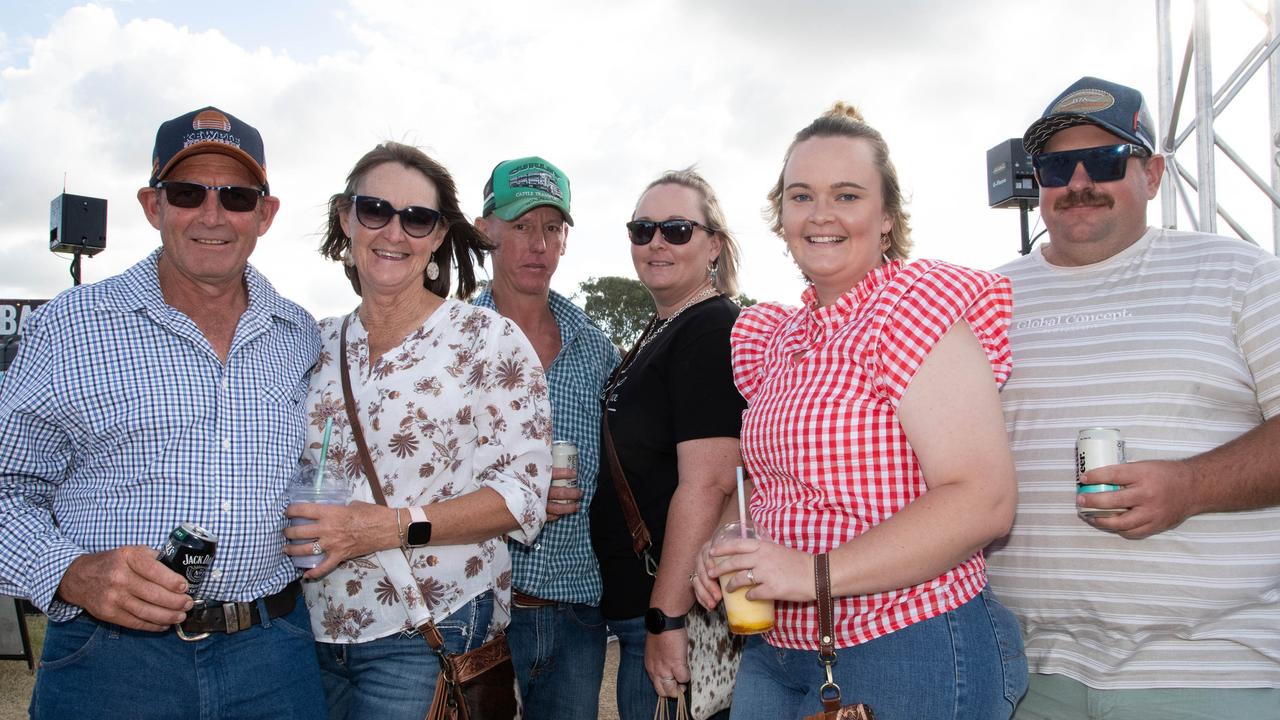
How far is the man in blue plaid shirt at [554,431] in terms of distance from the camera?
3322mm

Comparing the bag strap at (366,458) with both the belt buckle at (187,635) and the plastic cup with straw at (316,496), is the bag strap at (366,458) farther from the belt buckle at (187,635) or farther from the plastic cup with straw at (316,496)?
the belt buckle at (187,635)

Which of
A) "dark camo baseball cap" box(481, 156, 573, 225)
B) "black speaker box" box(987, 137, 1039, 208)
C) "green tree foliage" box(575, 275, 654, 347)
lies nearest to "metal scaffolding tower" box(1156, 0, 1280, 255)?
"black speaker box" box(987, 137, 1039, 208)

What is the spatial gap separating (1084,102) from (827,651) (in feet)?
6.56

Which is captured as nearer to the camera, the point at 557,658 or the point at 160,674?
the point at 160,674

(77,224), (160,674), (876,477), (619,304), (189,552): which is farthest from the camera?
(619,304)

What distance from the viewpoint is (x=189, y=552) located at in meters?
2.29

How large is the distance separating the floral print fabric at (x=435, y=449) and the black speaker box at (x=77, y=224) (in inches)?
316

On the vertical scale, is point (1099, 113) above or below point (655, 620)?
above

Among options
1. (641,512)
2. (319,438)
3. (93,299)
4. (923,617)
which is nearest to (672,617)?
(641,512)

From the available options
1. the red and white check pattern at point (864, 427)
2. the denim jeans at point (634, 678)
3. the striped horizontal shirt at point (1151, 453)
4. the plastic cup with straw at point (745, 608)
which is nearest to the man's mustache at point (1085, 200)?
the striped horizontal shirt at point (1151, 453)

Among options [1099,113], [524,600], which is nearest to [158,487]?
[524,600]

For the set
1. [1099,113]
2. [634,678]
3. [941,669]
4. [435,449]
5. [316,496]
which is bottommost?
[634,678]

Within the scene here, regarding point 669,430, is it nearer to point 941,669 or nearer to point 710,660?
point 710,660

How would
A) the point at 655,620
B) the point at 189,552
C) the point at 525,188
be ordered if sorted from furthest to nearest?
the point at 525,188
the point at 655,620
the point at 189,552
